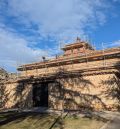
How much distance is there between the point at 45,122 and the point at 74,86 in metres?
7.33

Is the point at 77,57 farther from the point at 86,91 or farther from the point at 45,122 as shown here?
the point at 45,122

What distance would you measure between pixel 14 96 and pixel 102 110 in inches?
468

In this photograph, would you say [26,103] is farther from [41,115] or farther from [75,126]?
[75,126]

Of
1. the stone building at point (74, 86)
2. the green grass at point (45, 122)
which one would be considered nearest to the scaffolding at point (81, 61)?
the stone building at point (74, 86)

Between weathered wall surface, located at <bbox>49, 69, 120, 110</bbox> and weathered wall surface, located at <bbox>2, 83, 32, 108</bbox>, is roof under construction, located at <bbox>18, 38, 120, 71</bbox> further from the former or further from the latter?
weathered wall surface, located at <bbox>2, 83, 32, 108</bbox>

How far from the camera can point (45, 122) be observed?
60.6 ft

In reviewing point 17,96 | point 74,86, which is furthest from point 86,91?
point 17,96

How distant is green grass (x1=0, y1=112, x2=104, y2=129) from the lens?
55.2 feet

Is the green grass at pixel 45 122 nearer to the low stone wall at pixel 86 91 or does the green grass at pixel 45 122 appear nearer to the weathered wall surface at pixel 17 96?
the low stone wall at pixel 86 91

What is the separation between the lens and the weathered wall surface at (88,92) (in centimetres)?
2277

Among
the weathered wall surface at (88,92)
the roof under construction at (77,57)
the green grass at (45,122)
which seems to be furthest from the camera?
the roof under construction at (77,57)

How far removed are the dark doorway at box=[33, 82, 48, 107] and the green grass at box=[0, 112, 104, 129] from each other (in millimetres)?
5712

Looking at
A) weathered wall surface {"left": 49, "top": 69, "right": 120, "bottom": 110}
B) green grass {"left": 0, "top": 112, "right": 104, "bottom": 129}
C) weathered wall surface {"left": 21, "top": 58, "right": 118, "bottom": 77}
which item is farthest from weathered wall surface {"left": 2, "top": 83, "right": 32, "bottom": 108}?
green grass {"left": 0, "top": 112, "right": 104, "bottom": 129}

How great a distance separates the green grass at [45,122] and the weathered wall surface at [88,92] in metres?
4.61
